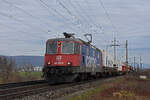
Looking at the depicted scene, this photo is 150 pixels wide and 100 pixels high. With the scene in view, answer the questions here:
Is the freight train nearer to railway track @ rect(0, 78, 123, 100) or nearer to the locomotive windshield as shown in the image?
the locomotive windshield

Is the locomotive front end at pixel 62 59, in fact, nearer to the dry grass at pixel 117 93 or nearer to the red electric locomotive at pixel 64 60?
the red electric locomotive at pixel 64 60

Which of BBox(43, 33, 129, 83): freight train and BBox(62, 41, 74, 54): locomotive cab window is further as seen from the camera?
BBox(62, 41, 74, 54): locomotive cab window

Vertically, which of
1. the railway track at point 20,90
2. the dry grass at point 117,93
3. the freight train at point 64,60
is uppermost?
the freight train at point 64,60

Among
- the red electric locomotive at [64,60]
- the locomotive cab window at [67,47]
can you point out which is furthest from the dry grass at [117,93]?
the locomotive cab window at [67,47]

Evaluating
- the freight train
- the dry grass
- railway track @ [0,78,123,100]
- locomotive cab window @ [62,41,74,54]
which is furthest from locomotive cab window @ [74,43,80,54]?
the dry grass

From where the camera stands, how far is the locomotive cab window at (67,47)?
17.3 metres

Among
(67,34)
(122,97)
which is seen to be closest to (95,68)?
(67,34)

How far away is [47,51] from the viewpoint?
17.7 meters

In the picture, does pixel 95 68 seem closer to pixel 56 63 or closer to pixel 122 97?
pixel 56 63

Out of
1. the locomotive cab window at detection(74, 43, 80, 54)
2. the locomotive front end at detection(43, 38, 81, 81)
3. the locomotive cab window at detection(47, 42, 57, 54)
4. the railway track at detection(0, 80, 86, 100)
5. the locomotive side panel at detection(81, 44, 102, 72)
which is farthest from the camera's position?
the locomotive side panel at detection(81, 44, 102, 72)

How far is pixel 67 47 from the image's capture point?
17438mm

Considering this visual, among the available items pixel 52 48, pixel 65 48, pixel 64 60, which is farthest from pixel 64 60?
pixel 52 48

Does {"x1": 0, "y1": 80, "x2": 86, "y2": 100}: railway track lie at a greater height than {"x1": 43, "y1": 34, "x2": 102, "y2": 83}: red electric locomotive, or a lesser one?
lesser

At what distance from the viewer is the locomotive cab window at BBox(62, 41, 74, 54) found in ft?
56.7
